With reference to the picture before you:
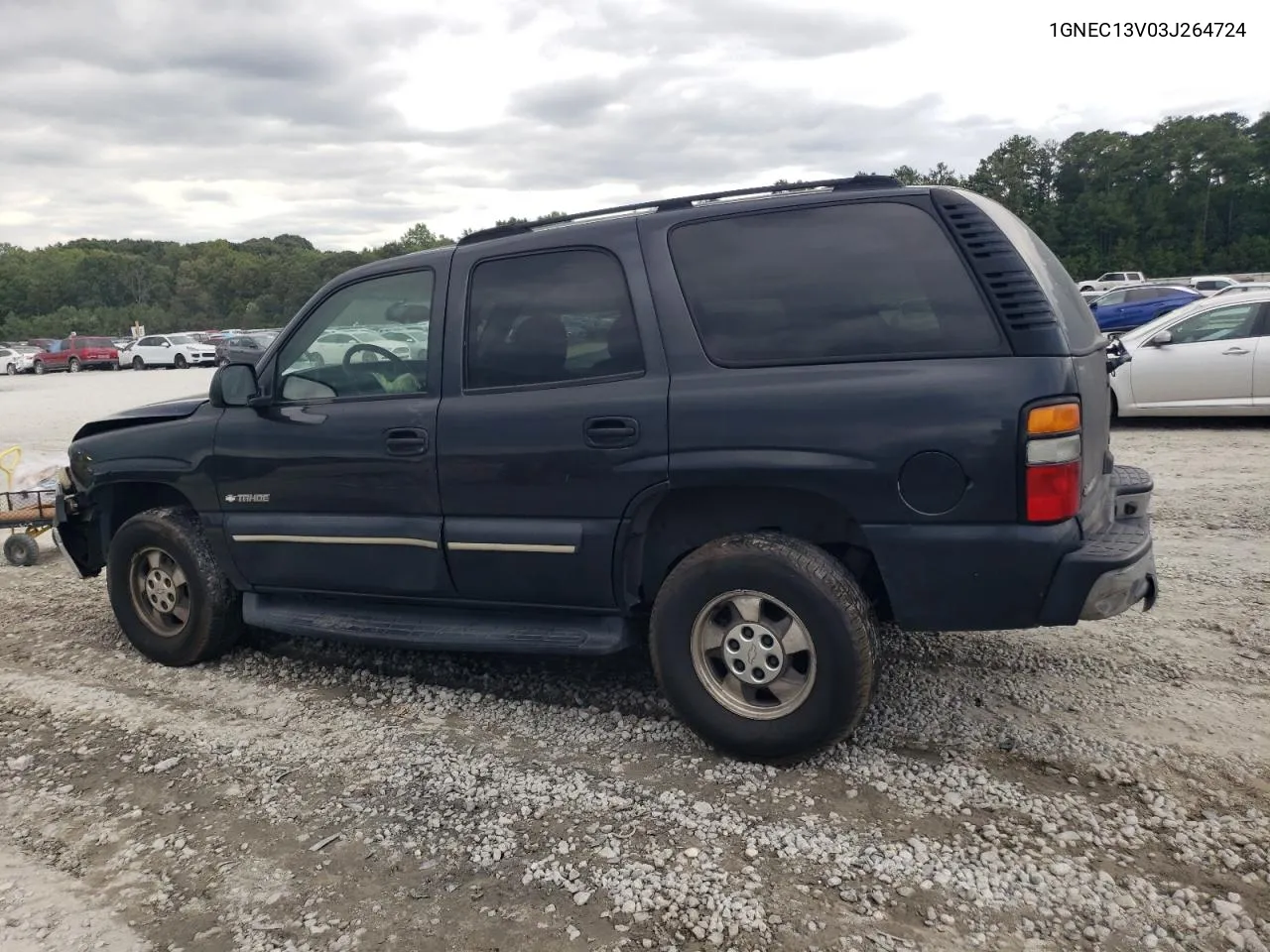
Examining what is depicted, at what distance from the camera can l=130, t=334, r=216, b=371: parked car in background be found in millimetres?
41500

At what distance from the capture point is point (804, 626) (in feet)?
11.3

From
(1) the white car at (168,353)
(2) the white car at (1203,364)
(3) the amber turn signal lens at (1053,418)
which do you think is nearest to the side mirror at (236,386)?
(3) the amber turn signal lens at (1053,418)

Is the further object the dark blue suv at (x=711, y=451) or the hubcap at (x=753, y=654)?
the hubcap at (x=753, y=654)

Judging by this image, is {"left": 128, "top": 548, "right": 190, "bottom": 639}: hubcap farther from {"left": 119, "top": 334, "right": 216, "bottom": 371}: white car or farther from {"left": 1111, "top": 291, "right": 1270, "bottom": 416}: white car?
{"left": 119, "top": 334, "right": 216, "bottom": 371}: white car

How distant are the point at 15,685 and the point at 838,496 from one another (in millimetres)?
4123

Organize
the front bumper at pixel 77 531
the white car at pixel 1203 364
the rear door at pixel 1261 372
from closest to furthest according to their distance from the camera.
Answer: the front bumper at pixel 77 531 → the rear door at pixel 1261 372 → the white car at pixel 1203 364

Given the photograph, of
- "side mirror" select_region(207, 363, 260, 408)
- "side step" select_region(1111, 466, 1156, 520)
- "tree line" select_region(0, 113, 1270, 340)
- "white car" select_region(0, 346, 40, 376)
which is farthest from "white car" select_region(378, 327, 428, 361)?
"tree line" select_region(0, 113, 1270, 340)

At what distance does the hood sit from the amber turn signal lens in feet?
12.5

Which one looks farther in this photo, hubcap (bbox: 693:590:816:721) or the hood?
the hood

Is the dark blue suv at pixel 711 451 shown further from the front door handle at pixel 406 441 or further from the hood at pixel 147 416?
the hood at pixel 147 416

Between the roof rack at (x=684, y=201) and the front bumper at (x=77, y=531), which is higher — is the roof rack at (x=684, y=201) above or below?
above

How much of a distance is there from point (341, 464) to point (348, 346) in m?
0.56

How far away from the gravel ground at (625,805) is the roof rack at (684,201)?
2027 mm

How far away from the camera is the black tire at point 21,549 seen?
7312mm
